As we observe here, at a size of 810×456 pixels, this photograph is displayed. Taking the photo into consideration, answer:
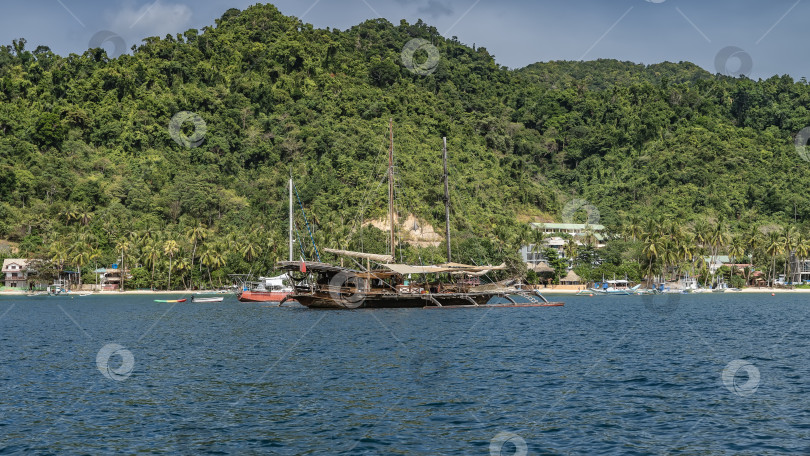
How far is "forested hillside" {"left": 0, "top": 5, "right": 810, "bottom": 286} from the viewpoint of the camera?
133 m

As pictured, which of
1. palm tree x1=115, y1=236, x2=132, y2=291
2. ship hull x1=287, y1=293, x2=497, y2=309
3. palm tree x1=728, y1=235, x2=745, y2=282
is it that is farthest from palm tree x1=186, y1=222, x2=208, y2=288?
palm tree x1=728, y1=235, x2=745, y2=282

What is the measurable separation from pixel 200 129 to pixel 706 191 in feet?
374

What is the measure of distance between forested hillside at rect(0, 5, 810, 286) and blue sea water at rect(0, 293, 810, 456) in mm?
68776

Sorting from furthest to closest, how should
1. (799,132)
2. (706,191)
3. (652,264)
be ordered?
(799,132), (706,191), (652,264)

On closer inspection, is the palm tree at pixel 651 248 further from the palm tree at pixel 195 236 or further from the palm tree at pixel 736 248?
the palm tree at pixel 195 236

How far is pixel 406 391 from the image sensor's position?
26891 mm

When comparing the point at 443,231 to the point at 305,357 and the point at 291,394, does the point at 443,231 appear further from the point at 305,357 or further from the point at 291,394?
the point at 291,394

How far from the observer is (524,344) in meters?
42.3

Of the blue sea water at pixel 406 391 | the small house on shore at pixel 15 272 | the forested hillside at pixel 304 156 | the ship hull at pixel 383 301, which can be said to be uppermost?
the forested hillside at pixel 304 156

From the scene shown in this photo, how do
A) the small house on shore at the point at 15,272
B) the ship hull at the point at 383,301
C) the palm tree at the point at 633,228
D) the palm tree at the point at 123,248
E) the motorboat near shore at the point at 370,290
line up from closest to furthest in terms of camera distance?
the motorboat near shore at the point at 370,290 → the ship hull at the point at 383,301 → the palm tree at the point at 123,248 → the small house on shore at the point at 15,272 → the palm tree at the point at 633,228

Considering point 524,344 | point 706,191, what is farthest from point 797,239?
point 524,344

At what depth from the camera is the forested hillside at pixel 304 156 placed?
133 m

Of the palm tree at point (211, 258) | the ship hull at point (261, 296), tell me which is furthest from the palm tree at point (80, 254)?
the ship hull at point (261, 296)

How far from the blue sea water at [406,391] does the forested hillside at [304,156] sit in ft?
226
